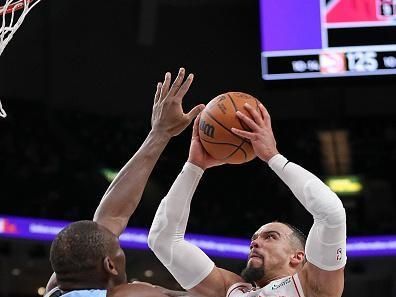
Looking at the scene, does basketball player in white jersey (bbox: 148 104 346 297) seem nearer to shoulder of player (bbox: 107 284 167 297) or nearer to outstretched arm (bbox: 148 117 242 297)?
outstretched arm (bbox: 148 117 242 297)

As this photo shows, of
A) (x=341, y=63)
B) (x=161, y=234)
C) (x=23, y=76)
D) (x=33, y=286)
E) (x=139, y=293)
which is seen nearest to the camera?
(x=139, y=293)

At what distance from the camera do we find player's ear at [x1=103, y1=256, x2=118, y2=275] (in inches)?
101

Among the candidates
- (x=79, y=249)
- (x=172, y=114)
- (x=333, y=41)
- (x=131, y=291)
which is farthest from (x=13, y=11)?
(x=333, y=41)

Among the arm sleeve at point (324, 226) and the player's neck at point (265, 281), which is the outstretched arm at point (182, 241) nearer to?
the player's neck at point (265, 281)

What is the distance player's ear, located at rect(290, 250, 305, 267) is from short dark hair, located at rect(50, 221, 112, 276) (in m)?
1.26

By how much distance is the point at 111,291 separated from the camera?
2539mm

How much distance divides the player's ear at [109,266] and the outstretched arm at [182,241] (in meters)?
1.05

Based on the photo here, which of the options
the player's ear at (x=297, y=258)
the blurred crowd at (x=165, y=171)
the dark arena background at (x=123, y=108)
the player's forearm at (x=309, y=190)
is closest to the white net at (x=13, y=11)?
the player's forearm at (x=309, y=190)

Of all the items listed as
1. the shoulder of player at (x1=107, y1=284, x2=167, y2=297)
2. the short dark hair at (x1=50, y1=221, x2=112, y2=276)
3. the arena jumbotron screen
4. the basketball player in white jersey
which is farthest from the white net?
the arena jumbotron screen

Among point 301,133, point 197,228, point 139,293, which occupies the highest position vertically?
point 139,293

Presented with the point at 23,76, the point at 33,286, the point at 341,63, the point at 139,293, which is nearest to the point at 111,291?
the point at 139,293

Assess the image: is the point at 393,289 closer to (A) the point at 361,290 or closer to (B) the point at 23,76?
(A) the point at 361,290

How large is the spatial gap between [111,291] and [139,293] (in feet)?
0.28

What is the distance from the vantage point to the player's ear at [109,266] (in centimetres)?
257
